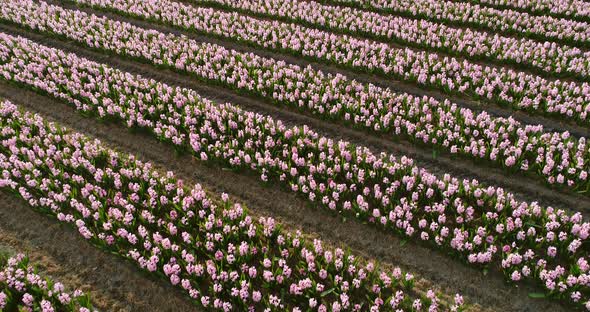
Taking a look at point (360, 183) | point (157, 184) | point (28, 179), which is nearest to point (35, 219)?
point (28, 179)

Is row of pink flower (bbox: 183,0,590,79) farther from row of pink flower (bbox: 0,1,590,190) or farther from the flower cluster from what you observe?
row of pink flower (bbox: 0,1,590,190)

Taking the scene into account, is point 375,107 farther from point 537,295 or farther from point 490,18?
point 490,18

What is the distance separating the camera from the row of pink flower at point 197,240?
5.36 meters

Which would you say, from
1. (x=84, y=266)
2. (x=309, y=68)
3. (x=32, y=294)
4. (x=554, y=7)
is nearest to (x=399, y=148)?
(x=309, y=68)

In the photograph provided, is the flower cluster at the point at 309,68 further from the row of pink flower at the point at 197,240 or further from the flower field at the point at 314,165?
the row of pink flower at the point at 197,240

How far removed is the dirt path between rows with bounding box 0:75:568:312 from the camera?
549 centimetres

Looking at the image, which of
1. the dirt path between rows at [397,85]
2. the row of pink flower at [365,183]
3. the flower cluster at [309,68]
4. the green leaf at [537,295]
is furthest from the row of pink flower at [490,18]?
the green leaf at [537,295]

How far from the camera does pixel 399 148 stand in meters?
8.20

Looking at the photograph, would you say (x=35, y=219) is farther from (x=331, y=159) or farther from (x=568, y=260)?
(x=568, y=260)

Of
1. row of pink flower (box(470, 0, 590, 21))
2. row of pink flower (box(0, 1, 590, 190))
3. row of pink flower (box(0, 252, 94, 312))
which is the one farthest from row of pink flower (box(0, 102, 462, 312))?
row of pink flower (box(470, 0, 590, 21))

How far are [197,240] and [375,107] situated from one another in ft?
16.5

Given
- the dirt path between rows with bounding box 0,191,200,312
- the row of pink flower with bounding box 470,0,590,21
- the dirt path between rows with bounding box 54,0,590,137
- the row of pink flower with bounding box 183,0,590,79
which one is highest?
the row of pink flower with bounding box 470,0,590,21

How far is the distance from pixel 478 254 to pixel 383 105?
440cm

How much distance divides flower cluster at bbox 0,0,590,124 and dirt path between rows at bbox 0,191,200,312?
4988 millimetres
